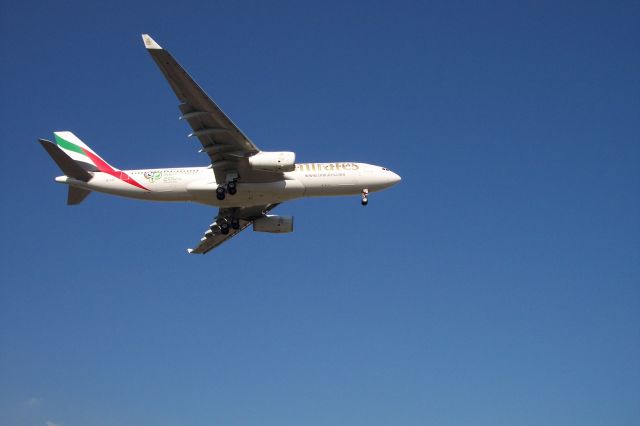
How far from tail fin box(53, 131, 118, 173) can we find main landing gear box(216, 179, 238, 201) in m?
7.53

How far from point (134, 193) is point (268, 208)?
463 inches

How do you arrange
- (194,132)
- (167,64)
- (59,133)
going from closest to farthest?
1. (167,64)
2. (194,132)
3. (59,133)

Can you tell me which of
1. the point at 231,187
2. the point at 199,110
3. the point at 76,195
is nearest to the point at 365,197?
the point at 231,187

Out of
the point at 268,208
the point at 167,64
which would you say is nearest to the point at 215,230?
the point at 268,208

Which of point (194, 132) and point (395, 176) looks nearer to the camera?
point (194, 132)

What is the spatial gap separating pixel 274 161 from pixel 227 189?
4072 millimetres

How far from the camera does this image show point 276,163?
57906 millimetres

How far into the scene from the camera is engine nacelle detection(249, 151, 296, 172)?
57.9 metres

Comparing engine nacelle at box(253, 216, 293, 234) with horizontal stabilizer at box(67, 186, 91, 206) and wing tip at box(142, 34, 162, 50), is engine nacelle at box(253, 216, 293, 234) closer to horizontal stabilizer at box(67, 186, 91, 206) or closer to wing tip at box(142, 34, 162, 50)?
horizontal stabilizer at box(67, 186, 91, 206)

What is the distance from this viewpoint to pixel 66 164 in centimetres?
5853

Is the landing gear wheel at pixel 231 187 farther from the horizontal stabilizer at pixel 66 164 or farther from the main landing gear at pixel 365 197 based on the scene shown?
the horizontal stabilizer at pixel 66 164

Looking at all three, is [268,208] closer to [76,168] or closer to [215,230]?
[215,230]

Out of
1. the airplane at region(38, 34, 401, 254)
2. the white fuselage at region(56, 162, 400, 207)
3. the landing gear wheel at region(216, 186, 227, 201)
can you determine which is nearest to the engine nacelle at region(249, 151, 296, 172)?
the airplane at region(38, 34, 401, 254)

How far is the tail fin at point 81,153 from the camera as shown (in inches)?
2376
